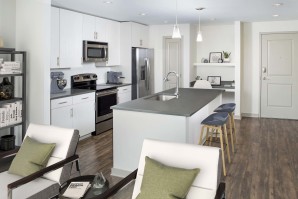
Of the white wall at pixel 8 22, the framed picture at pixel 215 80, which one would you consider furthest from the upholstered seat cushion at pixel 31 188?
the framed picture at pixel 215 80

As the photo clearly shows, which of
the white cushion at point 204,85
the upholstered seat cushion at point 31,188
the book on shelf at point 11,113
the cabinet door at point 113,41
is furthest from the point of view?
the cabinet door at point 113,41

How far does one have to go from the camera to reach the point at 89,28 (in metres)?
5.88

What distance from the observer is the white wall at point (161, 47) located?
7.48m

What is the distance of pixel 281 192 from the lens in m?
3.25

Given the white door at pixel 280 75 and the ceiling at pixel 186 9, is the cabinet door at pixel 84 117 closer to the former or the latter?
the ceiling at pixel 186 9

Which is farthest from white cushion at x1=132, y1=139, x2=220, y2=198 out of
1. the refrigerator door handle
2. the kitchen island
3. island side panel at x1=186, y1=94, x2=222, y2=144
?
the refrigerator door handle

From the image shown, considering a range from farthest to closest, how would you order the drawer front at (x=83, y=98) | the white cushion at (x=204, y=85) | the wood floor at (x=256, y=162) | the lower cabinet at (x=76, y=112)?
the white cushion at (x=204, y=85), the drawer front at (x=83, y=98), the lower cabinet at (x=76, y=112), the wood floor at (x=256, y=162)

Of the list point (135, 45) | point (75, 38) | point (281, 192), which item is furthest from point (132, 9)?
point (281, 192)

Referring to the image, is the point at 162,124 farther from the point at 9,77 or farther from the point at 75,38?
the point at 75,38

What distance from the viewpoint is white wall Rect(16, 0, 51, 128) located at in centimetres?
398

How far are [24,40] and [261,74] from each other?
224 inches

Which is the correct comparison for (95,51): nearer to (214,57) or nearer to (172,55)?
(172,55)

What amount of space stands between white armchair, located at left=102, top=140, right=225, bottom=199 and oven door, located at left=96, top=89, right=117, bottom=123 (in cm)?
363

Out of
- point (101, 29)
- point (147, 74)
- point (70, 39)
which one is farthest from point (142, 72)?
point (70, 39)
